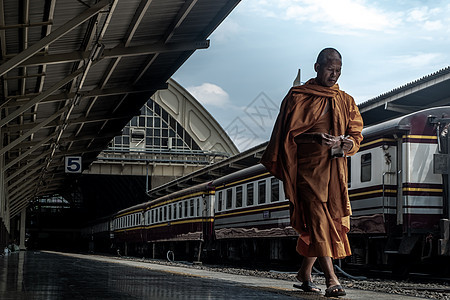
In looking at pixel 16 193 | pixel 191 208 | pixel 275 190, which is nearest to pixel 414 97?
pixel 191 208

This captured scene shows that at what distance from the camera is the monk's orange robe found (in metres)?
5.45

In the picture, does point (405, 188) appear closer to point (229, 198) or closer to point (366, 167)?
point (366, 167)

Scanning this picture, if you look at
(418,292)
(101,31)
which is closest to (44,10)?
(101,31)

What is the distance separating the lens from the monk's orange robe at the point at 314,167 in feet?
17.9

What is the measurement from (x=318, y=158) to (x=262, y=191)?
12885 mm

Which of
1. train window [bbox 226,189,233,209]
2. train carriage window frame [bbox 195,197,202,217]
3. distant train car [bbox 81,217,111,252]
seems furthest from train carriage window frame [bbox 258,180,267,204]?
distant train car [bbox 81,217,111,252]

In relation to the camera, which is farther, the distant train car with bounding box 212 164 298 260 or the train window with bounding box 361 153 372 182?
the distant train car with bounding box 212 164 298 260

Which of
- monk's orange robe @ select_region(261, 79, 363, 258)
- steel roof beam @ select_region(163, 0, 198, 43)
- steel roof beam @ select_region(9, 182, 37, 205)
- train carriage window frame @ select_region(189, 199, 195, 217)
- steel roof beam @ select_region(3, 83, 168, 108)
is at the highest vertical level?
steel roof beam @ select_region(163, 0, 198, 43)

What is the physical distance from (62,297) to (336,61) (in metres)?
2.76

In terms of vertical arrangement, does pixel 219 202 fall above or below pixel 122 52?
below

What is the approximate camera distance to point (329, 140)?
214 inches

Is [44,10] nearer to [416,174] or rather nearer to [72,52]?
[72,52]

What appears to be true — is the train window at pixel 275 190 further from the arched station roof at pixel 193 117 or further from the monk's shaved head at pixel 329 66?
the arched station roof at pixel 193 117

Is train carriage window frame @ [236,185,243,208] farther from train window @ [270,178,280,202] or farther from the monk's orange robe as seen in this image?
the monk's orange robe
